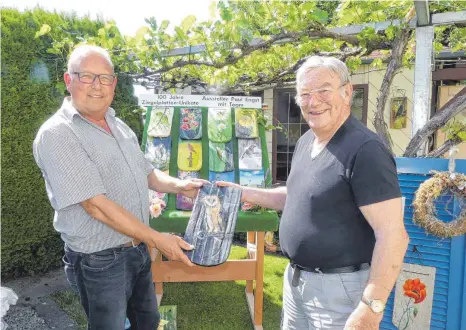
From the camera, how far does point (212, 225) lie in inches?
78.2

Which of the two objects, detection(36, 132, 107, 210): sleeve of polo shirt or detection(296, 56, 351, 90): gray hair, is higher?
detection(296, 56, 351, 90): gray hair

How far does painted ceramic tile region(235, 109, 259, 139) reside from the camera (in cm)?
308

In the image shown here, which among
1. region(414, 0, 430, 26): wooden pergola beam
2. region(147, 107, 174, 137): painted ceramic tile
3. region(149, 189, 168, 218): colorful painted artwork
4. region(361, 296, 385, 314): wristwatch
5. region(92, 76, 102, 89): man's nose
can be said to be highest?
region(414, 0, 430, 26): wooden pergola beam

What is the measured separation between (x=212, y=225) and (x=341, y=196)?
2.67 ft

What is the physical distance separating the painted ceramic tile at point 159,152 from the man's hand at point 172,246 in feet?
3.84

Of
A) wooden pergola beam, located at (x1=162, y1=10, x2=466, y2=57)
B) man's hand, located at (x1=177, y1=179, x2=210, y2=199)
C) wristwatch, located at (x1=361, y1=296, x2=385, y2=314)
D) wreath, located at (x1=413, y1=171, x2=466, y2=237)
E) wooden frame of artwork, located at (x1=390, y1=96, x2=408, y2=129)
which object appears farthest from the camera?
wooden frame of artwork, located at (x1=390, y1=96, x2=408, y2=129)

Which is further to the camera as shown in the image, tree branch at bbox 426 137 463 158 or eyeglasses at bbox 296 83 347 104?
tree branch at bbox 426 137 463 158

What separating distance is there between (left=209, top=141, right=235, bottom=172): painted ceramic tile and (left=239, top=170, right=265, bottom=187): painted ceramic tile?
116mm

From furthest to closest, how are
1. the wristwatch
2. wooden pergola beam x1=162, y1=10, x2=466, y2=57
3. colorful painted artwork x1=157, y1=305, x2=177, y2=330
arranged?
colorful painted artwork x1=157, y1=305, x2=177, y2=330, wooden pergola beam x1=162, y1=10, x2=466, y2=57, the wristwatch

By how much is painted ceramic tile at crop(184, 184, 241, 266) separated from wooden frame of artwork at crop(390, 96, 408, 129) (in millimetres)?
4001

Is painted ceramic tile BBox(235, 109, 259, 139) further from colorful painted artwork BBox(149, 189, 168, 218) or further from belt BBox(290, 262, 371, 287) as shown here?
belt BBox(290, 262, 371, 287)

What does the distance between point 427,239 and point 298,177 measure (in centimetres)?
105

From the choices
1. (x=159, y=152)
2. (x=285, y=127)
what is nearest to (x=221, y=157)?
(x=159, y=152)

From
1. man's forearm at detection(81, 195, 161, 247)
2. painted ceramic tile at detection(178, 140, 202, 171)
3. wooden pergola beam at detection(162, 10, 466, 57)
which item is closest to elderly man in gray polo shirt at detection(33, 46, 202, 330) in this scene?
man's forearm at detection(81, 195, 161, 247)
